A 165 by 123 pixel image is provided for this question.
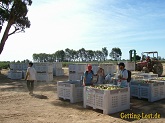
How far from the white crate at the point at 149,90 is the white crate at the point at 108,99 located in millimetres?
1826

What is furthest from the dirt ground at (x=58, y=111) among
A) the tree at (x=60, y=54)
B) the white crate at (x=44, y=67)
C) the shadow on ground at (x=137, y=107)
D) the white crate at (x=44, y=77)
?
the tree at (x=60, y=54)

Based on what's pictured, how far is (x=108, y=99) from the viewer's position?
757 cm

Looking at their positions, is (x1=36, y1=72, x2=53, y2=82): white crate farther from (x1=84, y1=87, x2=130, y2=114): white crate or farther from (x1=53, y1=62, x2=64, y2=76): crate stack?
(x1=84, y1=87, x2=130, y2=114): white crate

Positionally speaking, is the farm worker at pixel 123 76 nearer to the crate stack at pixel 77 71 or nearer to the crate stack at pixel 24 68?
the crate stack at pixel 77 71

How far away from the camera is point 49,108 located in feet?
28.7

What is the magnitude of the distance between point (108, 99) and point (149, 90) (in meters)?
2.90

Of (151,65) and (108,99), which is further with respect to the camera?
(151,65)

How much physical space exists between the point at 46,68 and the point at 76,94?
9683mm

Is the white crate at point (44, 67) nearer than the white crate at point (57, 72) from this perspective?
Yes

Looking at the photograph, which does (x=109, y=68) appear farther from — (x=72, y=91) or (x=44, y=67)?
(x=44, y=67)

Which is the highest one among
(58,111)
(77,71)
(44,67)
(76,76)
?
(44,67)

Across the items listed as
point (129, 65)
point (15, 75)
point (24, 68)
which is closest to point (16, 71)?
point (15, 75)

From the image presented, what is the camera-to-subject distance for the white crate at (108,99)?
762cm

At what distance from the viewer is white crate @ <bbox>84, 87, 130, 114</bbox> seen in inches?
300
